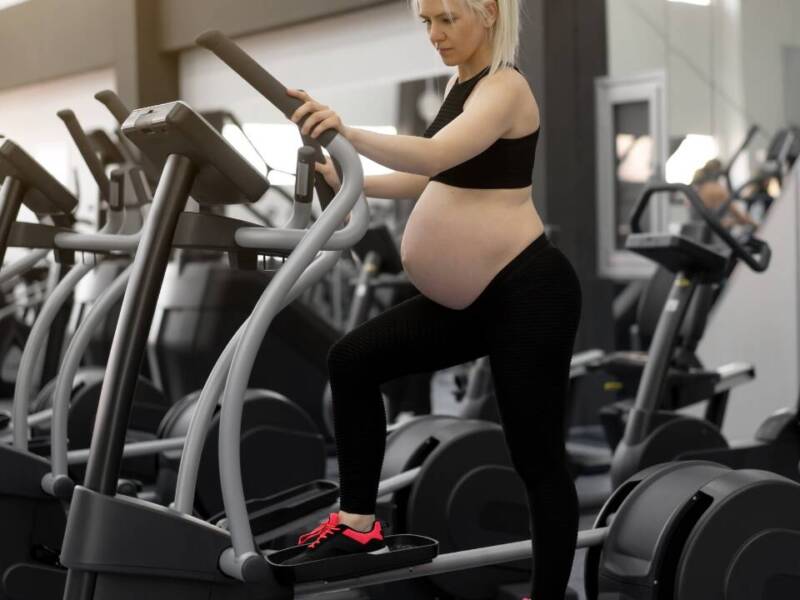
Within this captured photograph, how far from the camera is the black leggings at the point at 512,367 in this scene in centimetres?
205

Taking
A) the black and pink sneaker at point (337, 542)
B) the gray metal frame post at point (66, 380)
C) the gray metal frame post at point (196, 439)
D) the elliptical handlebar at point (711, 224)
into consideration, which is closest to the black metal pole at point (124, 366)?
the gray metal frame post at point (196, 439)

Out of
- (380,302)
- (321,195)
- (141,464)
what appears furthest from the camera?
(380,302)

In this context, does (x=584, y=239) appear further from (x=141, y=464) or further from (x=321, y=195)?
(x=321, y=195)

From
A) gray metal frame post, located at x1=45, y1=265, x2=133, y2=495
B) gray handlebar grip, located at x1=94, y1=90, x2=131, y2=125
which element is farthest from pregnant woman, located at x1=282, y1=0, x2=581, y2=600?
gray handlebar grip, located at x1=94, y1=90, x2=131, y2=125

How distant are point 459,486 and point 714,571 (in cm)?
85

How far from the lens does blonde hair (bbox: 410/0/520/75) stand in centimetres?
202

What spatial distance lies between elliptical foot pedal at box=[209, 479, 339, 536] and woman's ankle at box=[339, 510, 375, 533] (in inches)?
15.7

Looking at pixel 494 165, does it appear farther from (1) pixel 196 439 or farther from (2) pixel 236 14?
(2) pixel 236 14

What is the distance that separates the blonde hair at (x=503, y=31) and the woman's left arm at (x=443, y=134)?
4 centimetres

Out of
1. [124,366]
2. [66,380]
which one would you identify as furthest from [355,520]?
[66,380]

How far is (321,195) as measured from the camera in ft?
7.48

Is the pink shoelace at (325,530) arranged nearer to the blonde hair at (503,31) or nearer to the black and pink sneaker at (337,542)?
the black and pink sneaker at (337,542)

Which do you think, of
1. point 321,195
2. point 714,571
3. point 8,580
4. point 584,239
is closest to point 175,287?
point 584,239

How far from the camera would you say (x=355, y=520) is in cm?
216
